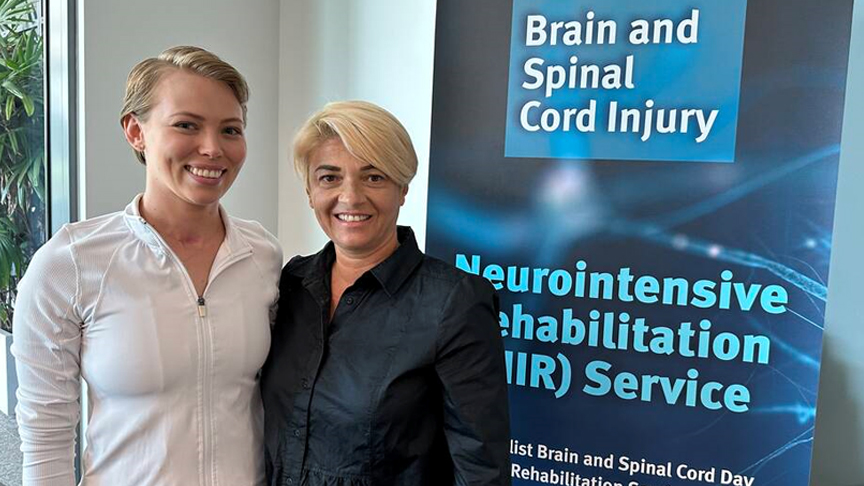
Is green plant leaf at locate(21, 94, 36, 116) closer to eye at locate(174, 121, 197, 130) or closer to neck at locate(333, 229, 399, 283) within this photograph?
eye at locate(174, 121, 197, 130)

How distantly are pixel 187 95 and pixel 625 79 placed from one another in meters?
1.09

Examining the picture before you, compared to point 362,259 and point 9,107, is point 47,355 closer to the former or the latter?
point 362,259

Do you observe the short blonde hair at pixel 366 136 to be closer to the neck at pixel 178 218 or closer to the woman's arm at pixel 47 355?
the neck at pixel 178 218

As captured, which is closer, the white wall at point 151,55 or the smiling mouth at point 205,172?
the smiling mouth at point 205,172

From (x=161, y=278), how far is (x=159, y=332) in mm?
107

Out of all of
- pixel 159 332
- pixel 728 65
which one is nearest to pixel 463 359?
pixel 159 332

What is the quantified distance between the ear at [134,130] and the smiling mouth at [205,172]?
0.39 ft

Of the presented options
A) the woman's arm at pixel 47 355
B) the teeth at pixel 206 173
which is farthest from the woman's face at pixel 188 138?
the woman's arm at pixel 47 355

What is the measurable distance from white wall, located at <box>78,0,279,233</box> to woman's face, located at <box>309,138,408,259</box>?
119 centimetres

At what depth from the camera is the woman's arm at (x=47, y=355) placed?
120 centimetres

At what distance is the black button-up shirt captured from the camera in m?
1.24

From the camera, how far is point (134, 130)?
131 cm

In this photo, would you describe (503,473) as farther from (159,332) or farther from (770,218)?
(770,218)

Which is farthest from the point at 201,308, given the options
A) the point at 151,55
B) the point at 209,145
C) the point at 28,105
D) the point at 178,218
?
the point at 28,105
